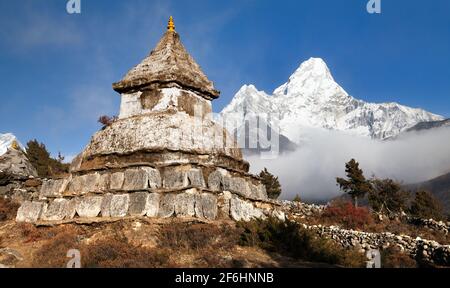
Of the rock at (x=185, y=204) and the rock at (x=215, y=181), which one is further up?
the rock at (x=215, y=181)

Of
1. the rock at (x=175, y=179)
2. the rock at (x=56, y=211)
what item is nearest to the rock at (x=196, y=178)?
the rock at (x=175, y=179)

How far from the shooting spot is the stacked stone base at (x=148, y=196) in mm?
13125

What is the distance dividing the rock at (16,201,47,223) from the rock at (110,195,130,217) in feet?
10.1

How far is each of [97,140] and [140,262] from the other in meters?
8.15

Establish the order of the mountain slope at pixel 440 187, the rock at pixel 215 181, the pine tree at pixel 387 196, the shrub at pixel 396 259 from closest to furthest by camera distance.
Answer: the shrub at pixel 396 259, the rock at pixel 215 181, the pine tree at pixel 387 196, the mountain slope at pixel 440 187

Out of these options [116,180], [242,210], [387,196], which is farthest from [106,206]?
[387,196]

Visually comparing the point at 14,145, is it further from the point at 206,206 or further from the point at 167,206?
the point at 206,206

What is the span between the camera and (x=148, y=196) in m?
13.2

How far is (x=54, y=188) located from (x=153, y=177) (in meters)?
4.16

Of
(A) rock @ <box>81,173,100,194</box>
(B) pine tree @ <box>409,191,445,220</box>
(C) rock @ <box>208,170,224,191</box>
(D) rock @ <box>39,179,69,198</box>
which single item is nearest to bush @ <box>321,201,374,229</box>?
(C) rock @ <box>208,170,224,191</box>

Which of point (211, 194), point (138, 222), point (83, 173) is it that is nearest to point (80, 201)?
point (83, 173)

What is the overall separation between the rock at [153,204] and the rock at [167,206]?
0.11m

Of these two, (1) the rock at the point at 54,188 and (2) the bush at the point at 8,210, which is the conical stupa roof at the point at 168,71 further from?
(2) the bush at the point at 8,210

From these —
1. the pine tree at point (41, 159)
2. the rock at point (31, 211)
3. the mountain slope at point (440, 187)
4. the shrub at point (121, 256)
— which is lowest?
the shrub at point (121, 256)
